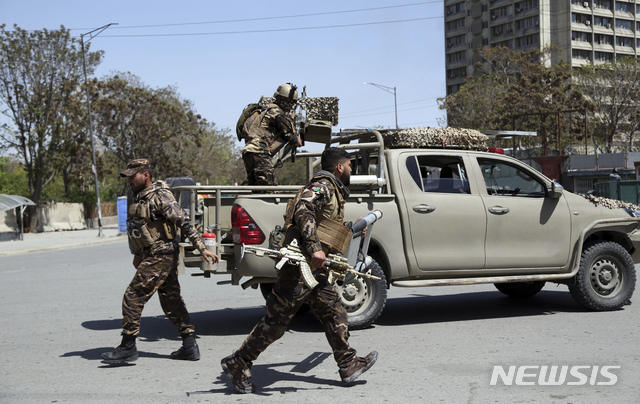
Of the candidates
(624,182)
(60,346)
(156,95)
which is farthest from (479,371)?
(156,95)

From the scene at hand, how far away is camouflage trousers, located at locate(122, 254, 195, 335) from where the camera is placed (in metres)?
6.07

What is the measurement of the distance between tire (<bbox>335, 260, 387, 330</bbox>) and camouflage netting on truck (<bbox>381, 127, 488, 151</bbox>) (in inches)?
60.9

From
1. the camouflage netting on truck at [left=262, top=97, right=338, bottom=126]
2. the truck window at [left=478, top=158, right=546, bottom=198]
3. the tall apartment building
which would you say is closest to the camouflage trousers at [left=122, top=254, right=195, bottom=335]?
the camouflage netting on truck at [left=262, top=97, right=338, bottom=126]

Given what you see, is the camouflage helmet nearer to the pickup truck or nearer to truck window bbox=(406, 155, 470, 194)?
the pickup truck

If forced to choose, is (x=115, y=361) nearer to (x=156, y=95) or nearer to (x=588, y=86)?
(x=156, y=95)

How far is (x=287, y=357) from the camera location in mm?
6316

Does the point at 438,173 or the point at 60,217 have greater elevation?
the point at 438,173

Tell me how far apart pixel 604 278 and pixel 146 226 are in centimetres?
524

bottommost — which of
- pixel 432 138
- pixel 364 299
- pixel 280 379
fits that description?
pixel 280 379

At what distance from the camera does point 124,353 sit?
6.11 m

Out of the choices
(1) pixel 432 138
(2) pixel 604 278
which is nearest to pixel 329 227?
(1) pixel 432 138

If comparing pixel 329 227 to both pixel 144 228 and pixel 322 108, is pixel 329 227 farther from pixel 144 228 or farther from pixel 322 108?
pixel 322 108

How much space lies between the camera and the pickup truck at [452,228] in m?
7.24

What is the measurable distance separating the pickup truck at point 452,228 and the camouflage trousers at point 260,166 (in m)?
0.16
